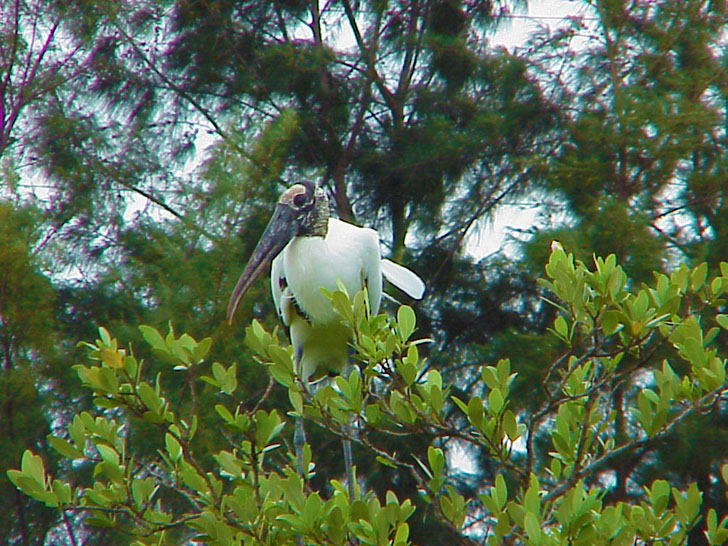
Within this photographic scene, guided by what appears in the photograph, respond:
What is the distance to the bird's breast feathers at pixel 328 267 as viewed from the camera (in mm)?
2793

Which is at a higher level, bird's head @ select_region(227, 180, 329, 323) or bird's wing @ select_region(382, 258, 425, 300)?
bird's head @ select_region(227, 180, 329, 323)

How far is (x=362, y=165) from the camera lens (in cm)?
585

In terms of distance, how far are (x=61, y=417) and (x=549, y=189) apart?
2.57m

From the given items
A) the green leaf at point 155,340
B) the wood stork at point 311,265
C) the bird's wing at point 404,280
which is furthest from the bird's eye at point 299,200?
the green leaf at point 155,340

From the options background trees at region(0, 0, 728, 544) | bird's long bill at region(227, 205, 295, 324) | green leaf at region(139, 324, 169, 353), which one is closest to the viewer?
green leaf at region(139, 324, 169, 353)

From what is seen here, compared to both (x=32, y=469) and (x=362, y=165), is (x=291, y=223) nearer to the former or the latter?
(x=32, y=469)

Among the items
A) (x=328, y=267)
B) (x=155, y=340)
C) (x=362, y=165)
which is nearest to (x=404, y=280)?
(x=328, y=267)

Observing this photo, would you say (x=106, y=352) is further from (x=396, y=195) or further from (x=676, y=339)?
(x=396, y=195)

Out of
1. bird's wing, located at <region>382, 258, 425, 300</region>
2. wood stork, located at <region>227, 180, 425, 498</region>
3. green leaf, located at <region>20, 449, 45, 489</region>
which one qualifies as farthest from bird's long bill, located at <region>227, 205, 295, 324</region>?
green leaf, located at <region>20, 449, 45, 489</region>

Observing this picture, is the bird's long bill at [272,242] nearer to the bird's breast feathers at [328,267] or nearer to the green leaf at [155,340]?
the bird's breast feathers at [328,267]

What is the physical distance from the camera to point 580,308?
1526 millimetres

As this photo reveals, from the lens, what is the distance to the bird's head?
2805 millimetres

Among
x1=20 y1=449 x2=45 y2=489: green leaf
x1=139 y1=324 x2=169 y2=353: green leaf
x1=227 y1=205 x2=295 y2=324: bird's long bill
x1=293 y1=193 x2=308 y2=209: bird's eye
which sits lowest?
x1=20 y1=449 x2=45 y2=489: green leaf

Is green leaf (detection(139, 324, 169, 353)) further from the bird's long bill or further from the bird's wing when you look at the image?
the bird's wing
